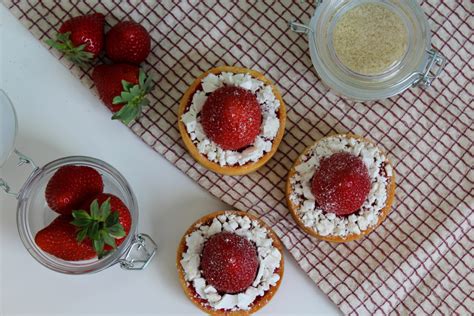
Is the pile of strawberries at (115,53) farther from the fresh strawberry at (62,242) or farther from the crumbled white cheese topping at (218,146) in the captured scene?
the fresh strawberry at (62,242)

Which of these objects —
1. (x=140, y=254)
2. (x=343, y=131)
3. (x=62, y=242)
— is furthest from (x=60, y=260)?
(x=343, y=131)

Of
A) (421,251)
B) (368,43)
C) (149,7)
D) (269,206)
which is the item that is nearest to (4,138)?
(149,7)

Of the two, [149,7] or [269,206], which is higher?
[149,7]

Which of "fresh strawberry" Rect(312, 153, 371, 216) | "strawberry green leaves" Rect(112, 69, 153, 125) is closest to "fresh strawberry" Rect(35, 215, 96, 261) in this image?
"strawberry green leaves" Rect(112, 69, 153, 125)

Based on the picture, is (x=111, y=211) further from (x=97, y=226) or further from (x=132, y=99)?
(x=132, y=99)

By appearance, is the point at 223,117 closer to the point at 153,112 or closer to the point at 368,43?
the point at 153,112

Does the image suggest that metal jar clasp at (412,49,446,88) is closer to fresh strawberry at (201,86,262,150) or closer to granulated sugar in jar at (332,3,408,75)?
granulated sugar in jar at (332,3,408,75)
